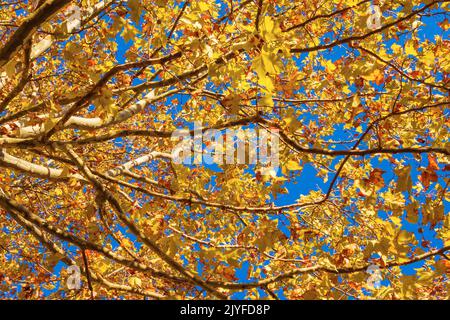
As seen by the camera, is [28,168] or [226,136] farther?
[226,136]

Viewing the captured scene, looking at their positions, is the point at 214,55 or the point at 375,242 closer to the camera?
the point at 375,242

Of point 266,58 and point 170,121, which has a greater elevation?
point 170,121

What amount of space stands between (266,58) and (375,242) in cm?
152

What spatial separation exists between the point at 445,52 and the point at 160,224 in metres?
3.06

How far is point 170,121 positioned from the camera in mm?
6859

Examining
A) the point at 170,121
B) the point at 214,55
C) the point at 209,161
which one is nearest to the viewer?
the point at 214,55

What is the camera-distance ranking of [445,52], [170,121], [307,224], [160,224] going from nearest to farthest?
[160,224] < [445,52] < [307,224] < [170,121]

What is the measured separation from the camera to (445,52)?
352 centimetres

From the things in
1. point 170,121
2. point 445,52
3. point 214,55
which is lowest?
point 214,55

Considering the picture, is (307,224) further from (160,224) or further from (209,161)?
(160,224)
